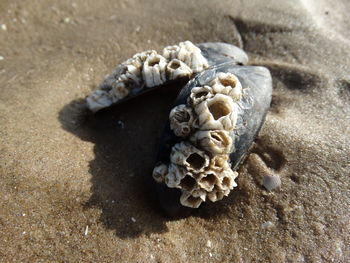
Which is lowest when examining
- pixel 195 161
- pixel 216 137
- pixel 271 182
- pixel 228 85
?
pixel 271 182

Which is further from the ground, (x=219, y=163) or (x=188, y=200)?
(x=219, y=163)

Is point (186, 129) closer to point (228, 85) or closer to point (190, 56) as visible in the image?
point (228, 85)

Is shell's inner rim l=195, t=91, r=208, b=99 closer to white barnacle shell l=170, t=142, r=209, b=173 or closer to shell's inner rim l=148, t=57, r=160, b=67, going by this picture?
white barnacle shell l=170, t=142, r=209, b=173

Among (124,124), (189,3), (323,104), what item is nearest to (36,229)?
(124,124)

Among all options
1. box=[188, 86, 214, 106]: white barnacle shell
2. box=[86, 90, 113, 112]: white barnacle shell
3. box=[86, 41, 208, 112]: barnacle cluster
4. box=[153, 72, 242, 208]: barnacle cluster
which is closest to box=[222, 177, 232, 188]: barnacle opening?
box=[153, 72, 242, 208]: barnacle cluster

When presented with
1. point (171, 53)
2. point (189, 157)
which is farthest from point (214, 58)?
point (189, 157)

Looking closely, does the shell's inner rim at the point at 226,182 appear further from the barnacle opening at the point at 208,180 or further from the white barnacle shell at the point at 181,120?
the white barnacle shell at the point at 181,120

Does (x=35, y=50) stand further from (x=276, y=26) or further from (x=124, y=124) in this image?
(x=276, y=26)
